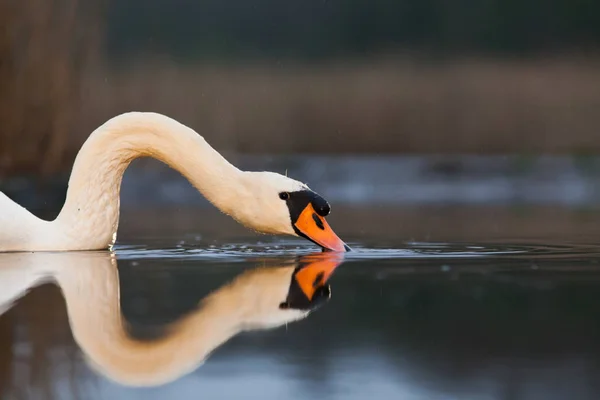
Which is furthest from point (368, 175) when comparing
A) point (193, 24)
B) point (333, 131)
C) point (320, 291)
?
point (320, 291)

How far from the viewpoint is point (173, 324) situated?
4262 mm

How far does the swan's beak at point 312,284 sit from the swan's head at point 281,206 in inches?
7.6

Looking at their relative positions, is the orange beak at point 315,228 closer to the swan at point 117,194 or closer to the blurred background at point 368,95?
the swan at point 117,194

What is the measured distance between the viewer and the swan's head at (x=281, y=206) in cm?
616

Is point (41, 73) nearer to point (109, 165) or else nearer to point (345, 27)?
point (345, 27)

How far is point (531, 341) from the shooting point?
386cm

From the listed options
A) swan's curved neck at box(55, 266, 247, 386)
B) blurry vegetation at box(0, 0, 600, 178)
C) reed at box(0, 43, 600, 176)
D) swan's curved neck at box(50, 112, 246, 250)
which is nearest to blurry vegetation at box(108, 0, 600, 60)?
blurry vegetation at box(0, 0, 600, 178)

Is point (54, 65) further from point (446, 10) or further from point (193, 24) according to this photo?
point (446, 10)

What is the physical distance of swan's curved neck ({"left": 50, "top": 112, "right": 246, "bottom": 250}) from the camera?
6.54m

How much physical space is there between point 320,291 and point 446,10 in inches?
464

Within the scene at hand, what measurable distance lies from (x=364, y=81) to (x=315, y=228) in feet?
28.3

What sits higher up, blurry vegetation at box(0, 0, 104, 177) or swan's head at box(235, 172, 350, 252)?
blurry vegetation at box(0, 0, 104, 177)

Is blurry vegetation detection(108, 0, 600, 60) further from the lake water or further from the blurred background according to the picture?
the lake water

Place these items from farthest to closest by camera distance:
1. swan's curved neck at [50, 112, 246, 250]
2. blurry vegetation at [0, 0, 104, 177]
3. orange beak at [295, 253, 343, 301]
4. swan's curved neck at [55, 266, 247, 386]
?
blurry vegetation at [0, 0, 104, 177]
swan's curved neck at [50, 112, 246, 250]
orange beak at [295, 253, 343, 301]
swan's curved neck at [55, 266, 247, 386]
